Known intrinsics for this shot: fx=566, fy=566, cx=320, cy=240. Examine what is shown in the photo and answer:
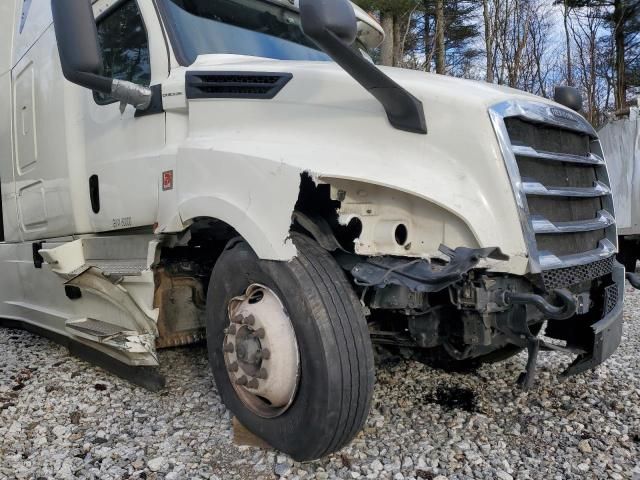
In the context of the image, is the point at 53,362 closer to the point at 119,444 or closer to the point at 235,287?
the point at 119,444

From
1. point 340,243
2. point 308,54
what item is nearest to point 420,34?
point 308,54

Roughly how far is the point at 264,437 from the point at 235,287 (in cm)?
73

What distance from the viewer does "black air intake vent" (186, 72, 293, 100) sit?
2752 millimetres

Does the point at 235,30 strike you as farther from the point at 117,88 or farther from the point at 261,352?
the point at 261,352

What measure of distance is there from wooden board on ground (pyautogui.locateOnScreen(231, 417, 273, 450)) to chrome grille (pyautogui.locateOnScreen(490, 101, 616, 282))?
1.56 meters

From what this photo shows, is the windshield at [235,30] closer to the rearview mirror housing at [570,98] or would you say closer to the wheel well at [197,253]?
the wheel well at [197,253]

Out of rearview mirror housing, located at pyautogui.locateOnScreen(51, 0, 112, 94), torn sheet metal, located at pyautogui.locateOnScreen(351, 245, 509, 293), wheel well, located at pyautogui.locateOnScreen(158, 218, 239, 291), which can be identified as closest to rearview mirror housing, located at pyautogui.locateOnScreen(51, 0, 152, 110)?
rearview mirror housing, located at pyautogui.locateOnScreen(51, 0, 112, 94)

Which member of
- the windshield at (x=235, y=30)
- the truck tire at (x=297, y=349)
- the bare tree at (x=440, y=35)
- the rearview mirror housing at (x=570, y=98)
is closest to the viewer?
the truck tire at (x=297, y=349)

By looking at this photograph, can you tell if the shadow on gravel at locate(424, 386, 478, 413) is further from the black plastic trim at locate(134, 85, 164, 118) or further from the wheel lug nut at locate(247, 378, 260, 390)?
the black plastic trim at locate(134, 85, 164, 118)

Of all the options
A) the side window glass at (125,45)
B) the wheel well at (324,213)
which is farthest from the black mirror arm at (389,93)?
the side window glass at (125,45)

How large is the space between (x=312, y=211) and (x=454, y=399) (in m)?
1.59

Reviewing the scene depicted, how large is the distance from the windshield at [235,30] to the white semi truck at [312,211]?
0.01m

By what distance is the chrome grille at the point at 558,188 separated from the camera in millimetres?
2309

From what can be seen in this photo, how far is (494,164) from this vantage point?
7.38ft
